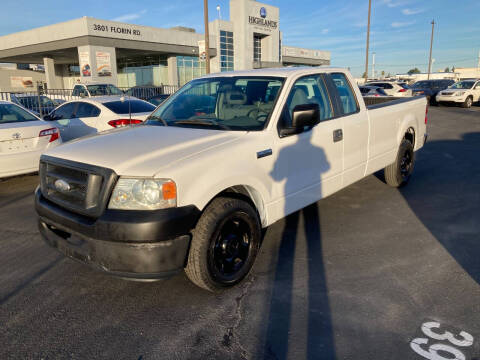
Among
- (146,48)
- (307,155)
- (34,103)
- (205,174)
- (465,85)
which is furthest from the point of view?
(146,48)

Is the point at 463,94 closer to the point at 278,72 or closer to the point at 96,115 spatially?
the point at 96,115

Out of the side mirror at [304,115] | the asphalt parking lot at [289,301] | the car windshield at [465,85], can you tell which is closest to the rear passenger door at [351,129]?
the asphalt parking lot at [289,301]

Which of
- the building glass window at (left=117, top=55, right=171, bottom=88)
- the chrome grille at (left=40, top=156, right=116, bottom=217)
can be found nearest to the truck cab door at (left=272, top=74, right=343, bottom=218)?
the chrome grille at (left=40, top=156, right=116, bottom=217)

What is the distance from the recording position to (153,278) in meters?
2.84

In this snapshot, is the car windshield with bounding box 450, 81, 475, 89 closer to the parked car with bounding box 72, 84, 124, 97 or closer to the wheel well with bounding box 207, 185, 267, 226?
the parked car with bounding box 72, 84, 124, 97

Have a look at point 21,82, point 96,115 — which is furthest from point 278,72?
point 21,82

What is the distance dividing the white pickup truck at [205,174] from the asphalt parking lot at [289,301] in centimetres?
41

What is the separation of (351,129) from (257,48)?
4042 cm

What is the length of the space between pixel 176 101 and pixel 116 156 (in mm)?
1686

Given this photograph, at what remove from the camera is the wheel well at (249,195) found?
135 inches

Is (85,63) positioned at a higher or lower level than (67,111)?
higher

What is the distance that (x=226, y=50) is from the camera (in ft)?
128

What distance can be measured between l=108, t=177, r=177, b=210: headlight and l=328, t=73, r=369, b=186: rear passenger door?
8.53 ft

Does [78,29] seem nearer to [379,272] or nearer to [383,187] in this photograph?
[383,187]
